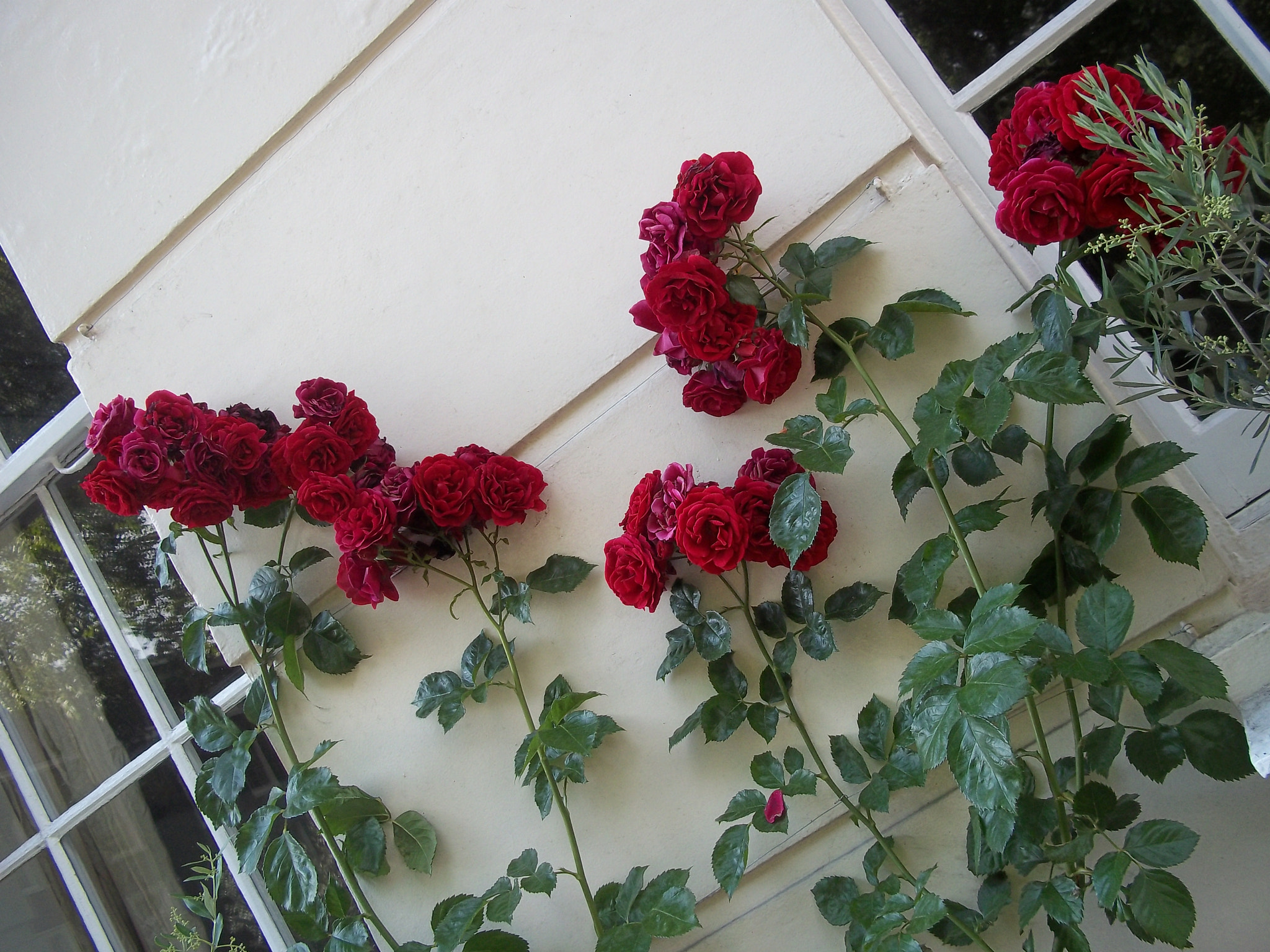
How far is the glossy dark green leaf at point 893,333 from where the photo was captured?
3.62 feet

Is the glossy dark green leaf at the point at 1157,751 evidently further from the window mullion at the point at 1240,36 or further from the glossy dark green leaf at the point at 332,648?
the glossy dark green leaf at the point at 332,648

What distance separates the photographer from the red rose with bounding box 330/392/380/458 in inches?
52.2

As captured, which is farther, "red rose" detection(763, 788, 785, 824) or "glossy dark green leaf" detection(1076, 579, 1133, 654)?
"red rose" detection(763, 788, 785, 824)

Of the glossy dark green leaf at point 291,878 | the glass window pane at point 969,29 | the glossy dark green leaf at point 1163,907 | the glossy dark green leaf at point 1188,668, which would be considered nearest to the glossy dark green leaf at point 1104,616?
the glossy dark green leaf at point 1188,668

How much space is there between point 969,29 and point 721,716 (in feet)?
3.77

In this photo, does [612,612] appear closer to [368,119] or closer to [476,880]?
[476,880]

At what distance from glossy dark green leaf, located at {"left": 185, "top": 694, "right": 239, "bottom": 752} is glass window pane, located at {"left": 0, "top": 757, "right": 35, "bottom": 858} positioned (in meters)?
0.85

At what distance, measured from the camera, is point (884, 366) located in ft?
3.82

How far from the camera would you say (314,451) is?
128cm

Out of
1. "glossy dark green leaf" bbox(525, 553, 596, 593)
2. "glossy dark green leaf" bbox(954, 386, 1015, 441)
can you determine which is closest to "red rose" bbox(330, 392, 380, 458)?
"glossy dark green leaf" bbox(525, 553, 596, 593)

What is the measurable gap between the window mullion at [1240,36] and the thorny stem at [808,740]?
1.01 meters

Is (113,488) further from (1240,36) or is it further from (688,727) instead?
(1240,36)

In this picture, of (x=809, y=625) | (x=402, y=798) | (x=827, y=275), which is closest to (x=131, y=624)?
(x=402, y=798)

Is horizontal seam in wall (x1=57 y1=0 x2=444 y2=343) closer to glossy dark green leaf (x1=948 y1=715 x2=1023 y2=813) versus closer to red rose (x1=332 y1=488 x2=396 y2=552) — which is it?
red rose (x1=332 y1=488 x2=396 y2=552)
